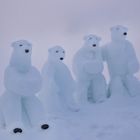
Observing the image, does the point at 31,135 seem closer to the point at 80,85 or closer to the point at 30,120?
the point at 30,120

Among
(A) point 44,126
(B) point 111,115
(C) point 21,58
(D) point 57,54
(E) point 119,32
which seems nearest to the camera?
(A) point 44,126

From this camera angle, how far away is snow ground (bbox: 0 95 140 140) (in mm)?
1810

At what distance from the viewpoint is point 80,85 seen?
8.14ft

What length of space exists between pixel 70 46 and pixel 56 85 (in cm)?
69

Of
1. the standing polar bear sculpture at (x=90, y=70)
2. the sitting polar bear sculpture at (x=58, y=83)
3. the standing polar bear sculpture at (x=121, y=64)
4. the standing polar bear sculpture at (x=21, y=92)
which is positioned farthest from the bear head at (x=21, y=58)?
the standing polar bear sculpture at (x=121, y=64)

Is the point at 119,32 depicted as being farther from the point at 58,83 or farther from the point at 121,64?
the point at 58,83

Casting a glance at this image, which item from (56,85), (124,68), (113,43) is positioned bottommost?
(56,85)

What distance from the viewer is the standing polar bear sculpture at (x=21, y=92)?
1.89 meters

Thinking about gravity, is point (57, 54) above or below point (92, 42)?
below

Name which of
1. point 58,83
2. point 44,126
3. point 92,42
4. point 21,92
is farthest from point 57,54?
point 44,126

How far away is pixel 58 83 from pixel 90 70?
0.26m

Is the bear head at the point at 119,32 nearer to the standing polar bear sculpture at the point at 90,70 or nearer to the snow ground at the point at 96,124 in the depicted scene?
the standing polar bear sculpture at the point at 90,70

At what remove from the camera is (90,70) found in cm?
241

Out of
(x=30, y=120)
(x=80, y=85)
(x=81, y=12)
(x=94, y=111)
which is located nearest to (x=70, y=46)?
(x=81, y=12)
